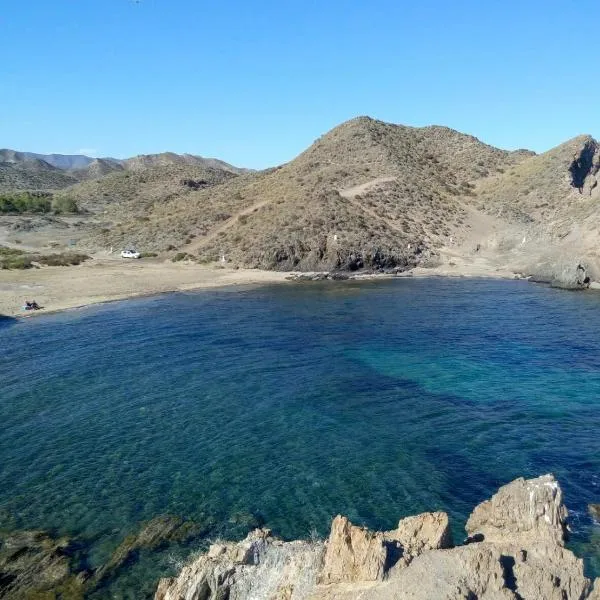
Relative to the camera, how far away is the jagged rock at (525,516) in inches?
537

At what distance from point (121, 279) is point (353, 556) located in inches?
2406

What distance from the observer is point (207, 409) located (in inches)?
1147

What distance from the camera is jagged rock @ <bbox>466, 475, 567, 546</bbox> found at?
13.6 m

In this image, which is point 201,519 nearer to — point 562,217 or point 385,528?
point 385,528

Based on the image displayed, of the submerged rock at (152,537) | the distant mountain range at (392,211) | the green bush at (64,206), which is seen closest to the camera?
the submerged rock at (152,537)

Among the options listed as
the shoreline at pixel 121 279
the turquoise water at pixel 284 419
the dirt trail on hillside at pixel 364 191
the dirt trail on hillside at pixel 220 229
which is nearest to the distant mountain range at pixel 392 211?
the dirt trail on hillside at pixel 364 191

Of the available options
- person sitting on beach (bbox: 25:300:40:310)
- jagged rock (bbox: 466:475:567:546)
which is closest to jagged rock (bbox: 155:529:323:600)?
jagged rock (bbox: 466:475:567:546)

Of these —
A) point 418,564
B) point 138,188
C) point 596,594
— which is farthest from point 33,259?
point 138,188

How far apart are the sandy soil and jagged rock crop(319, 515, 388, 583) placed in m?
46.2

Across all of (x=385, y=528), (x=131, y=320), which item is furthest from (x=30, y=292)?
(x=385, y=528)

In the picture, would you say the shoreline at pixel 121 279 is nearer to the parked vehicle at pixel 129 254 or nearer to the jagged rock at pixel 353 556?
the parked vehicle at pixel 129 254

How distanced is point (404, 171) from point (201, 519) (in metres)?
99.2

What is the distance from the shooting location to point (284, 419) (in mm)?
27906

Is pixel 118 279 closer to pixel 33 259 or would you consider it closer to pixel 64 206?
pixel 33 259
